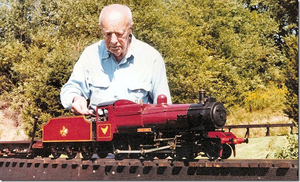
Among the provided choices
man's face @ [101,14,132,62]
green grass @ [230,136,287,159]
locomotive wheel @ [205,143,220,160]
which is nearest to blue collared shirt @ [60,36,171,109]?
man's face @ [101,14,132,62]

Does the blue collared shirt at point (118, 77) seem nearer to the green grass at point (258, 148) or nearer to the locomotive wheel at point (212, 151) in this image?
the locomotive wheel at point (212, 151)

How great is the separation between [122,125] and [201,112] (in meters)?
1.23

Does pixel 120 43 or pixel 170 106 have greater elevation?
pixel 120 43

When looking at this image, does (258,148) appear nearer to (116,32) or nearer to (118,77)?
(118,77)

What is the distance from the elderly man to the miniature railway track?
95cm

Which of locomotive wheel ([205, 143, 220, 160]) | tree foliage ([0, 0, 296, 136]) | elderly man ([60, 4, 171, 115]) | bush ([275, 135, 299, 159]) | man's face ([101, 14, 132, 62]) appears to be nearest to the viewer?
man's face ([101, 14, 132, 62])

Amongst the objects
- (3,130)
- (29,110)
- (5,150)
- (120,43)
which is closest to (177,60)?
(29,110)

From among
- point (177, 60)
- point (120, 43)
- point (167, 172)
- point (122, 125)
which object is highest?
point (177, 60)

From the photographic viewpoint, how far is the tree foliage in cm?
1998

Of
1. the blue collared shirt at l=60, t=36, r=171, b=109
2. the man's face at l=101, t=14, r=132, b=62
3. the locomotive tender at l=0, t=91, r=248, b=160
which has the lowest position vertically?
the locomotive tender at l=0, t=91, r=248, b=160

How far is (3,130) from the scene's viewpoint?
77.7 ft

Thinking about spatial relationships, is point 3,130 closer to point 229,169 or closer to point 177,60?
point 177,60

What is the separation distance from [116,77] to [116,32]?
2.38 feet

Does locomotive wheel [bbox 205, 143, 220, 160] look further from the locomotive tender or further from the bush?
the bush
